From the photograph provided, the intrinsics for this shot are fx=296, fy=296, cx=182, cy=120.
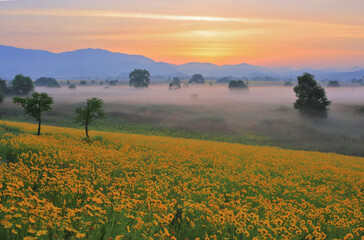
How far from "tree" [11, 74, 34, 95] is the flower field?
383 ft

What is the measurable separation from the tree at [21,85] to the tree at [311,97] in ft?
339

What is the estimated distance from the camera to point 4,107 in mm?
81312

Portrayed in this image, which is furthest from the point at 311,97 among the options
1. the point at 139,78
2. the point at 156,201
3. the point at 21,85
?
the point at 139,78

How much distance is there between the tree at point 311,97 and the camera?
72938 mm

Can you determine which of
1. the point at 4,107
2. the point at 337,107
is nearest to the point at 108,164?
the point at 4,107

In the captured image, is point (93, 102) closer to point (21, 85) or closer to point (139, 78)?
point (21, 85)

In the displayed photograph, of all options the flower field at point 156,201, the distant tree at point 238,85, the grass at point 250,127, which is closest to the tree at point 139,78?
the distant tree at point 238,85

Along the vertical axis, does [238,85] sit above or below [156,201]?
above

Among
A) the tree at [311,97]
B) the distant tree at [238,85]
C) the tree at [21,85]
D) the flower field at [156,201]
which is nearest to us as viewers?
the flower field at [156,201]

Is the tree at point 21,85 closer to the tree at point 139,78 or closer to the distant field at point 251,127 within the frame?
the distant field at point 251,127

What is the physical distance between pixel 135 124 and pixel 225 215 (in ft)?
209

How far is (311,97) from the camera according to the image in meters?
74.1

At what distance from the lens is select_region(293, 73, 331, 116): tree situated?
72.9 meters

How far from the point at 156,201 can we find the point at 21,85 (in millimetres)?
131059
